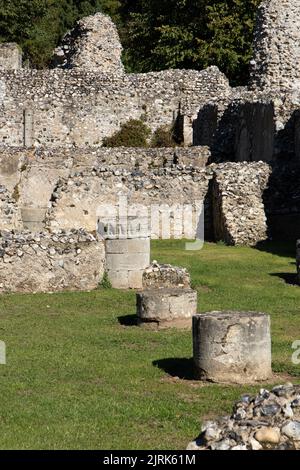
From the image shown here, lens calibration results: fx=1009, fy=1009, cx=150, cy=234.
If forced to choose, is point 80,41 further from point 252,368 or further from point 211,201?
point 252,368

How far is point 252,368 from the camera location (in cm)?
1194

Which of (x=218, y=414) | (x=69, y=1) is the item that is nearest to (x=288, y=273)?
(x=218, y=414)

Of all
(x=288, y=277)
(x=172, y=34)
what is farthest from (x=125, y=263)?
(x=172, y=34)

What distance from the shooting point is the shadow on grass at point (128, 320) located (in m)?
15.8

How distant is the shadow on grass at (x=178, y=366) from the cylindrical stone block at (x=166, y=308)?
2168mm

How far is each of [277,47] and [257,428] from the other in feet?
94.4

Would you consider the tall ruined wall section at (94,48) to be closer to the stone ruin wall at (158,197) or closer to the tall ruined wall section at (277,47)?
the tall ruined wall section at (277,47)

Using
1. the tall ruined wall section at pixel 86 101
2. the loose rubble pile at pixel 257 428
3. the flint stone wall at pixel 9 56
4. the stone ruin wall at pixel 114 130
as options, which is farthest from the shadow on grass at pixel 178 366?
the flint stone wall at pixel 9 56

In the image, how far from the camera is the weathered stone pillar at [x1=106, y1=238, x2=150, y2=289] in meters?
19.4

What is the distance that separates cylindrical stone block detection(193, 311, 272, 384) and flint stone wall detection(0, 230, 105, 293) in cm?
716

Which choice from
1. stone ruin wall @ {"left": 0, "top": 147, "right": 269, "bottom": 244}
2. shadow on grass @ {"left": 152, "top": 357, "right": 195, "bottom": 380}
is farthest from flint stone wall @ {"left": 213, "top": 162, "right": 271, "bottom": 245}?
shadow on grass @ {"left": 152, "top": 357, "right": 195, "bottom": 380}

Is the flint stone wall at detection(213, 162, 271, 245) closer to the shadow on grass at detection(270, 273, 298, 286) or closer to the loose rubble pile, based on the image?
the shadow on grass at detection(270, 273, 298, 286)

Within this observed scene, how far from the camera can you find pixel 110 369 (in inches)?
493
